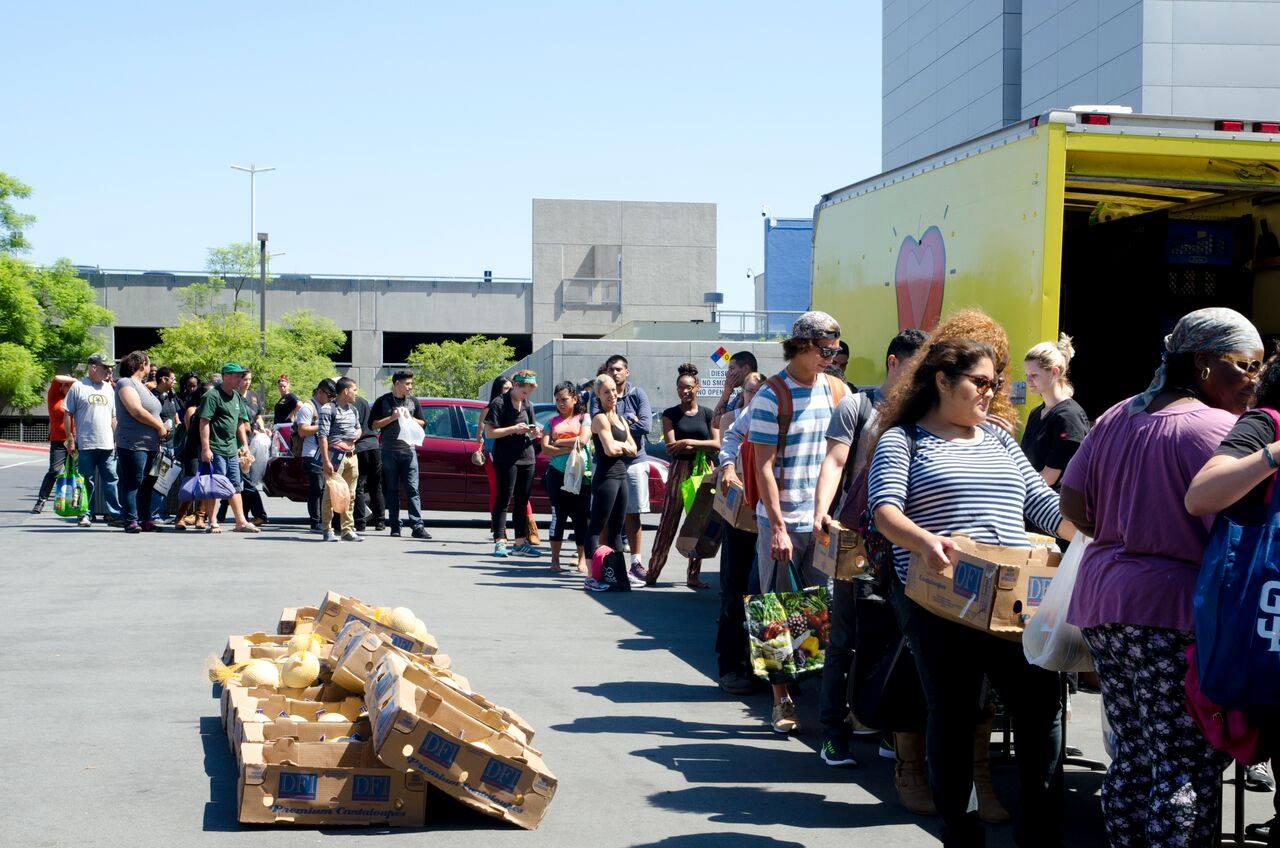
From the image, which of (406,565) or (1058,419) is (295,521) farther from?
(1058,419)

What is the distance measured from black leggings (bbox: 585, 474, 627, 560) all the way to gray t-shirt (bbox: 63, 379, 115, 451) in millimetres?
6868

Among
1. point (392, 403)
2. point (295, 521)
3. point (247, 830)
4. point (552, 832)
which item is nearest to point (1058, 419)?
point (552, 832)

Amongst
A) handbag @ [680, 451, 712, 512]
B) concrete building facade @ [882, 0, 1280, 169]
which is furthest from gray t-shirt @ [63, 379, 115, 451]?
concrete building facade @ [882, 0, 1280, 169]

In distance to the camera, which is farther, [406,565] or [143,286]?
[143,286]

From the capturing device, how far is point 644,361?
2956 cm

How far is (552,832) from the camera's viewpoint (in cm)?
530

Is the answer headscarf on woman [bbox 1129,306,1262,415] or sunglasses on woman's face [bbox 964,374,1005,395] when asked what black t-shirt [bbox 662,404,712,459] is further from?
headscarf on woman [bbox 1129,306,1262,415]

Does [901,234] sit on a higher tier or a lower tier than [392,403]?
higher

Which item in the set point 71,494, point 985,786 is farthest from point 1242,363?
point 71,494

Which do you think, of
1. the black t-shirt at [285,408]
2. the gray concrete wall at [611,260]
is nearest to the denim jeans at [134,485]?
the black t-shirt at [285,408]

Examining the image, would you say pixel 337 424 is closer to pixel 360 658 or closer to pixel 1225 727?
pixel 360 658

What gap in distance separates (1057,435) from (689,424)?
17.0ft

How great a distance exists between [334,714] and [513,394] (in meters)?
8.54

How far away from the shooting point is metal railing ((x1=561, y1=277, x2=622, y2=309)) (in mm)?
67812
